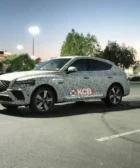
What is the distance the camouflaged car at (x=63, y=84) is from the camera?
889 centimetres

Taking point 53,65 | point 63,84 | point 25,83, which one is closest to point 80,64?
point 53,65

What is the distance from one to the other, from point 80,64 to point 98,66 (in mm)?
744

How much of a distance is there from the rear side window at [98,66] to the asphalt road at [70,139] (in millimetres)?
1595

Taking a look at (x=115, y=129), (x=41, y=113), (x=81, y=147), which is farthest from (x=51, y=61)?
(x=81, y=147)

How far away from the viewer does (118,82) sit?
11.0 meters

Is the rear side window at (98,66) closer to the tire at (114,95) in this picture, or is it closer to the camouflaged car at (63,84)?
the camouflaged car at (63,84)

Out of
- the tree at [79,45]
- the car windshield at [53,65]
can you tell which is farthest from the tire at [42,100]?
the tree at [79,45]

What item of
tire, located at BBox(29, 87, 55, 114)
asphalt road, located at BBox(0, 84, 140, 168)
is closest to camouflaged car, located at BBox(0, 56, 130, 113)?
tire, located at BBox(29, 87, 55, 114)

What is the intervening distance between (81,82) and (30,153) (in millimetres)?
5159

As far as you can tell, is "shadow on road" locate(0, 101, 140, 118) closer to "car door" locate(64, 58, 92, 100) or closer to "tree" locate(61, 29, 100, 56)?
"car door" locate(64, 58, 92, 100)

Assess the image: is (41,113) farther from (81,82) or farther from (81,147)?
(81,147)

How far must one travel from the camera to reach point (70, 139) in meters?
6.06

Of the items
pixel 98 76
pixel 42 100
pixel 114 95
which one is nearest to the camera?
pixel 42 100

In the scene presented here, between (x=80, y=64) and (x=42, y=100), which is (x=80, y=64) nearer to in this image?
(x=80, y=64)
